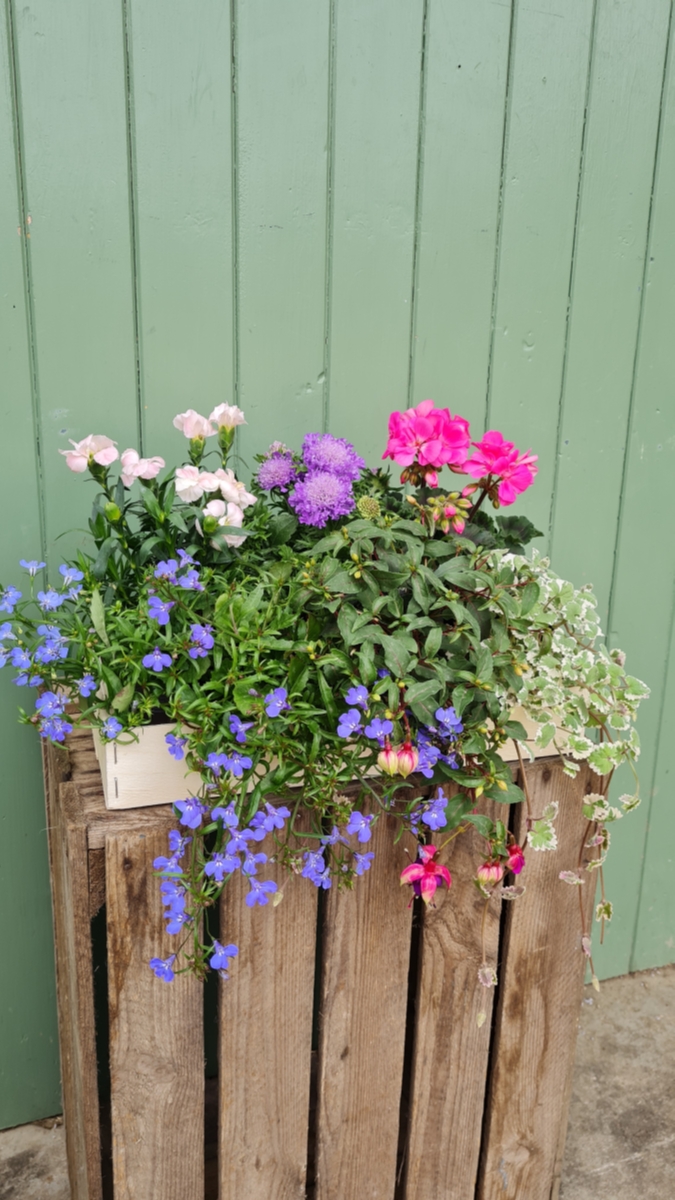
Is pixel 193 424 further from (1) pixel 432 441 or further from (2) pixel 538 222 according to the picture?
(2) pixel 538 222

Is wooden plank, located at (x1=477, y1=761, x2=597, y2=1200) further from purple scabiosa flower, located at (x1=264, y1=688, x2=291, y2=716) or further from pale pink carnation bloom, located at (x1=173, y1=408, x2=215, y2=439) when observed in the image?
pale pink carnation bloom, located at (x1=173, y1=408, x2=215, y2=439)

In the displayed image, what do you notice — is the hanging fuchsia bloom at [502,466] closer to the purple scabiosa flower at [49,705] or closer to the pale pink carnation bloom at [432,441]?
the pale pink carnation bloom at [432,441]

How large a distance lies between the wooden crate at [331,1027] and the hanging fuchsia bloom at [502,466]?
0.40 metres

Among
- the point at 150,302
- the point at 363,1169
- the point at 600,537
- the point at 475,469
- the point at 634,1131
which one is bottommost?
the point at 634,1131

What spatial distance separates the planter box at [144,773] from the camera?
1.04 m

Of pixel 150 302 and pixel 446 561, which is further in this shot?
pixel 150 302

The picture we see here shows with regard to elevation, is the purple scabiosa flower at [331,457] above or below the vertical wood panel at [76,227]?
below

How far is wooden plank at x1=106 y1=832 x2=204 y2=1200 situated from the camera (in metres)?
1.08

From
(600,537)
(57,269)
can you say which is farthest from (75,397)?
(600,537)

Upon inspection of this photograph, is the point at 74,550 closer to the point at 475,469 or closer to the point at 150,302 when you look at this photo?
the point at 150,302

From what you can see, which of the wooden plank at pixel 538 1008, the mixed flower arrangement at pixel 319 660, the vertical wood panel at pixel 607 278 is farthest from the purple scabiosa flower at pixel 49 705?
the vertical wood panel at pixel 607 278

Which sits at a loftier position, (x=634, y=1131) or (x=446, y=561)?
(x=446, y=561)

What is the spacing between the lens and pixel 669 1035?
195cm

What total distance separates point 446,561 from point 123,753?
47 centimetres
